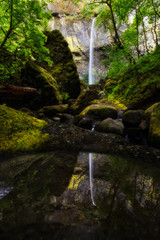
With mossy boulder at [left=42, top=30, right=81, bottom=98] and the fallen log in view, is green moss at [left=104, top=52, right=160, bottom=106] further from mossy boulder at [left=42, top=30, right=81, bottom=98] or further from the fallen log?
the fallen log

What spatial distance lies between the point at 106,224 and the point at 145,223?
0.31 metres

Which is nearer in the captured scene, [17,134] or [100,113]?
[17,134]

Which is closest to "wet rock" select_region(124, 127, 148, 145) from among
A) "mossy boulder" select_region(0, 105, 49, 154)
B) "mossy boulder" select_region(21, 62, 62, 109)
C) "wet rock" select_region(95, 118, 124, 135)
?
"wet rock" select_region(95, 118, 124, 135)

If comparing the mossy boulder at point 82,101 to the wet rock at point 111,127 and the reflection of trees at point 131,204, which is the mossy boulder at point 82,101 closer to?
the wet rock at point 111,127

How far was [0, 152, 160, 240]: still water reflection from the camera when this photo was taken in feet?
2.94

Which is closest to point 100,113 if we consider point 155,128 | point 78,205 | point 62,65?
point 155,128

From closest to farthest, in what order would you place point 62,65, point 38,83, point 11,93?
1. point 11,93
2. point 38,83
3. point 62,65

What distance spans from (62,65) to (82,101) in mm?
4917

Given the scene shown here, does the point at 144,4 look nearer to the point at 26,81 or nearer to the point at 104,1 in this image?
the point at 104,1

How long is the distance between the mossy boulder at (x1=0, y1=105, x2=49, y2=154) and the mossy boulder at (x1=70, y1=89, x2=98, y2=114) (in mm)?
4253

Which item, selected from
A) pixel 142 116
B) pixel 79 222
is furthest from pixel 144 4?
pixel 79 222

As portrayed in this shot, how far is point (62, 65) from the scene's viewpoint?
11312mm

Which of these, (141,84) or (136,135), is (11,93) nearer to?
(136,135)

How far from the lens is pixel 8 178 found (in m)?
1.73
